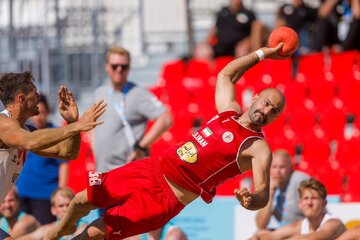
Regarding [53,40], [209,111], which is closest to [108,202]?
[209,111]

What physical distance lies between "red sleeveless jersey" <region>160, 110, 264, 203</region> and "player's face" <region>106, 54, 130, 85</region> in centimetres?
207

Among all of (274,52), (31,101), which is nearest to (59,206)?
(31,101)

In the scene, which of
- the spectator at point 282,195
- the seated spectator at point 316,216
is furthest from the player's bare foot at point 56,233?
the spectator at point 282,195

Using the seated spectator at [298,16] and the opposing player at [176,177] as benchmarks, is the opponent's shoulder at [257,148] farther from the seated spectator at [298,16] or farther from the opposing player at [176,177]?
the seated spectator at [298,16]

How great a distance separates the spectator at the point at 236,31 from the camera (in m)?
14.8

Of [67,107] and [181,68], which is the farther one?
[181,68]

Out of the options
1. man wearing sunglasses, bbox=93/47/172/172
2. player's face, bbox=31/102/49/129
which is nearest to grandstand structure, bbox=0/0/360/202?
player's face, bbox=31/102/49/129

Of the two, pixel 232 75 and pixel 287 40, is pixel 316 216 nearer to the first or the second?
pixel 232 75

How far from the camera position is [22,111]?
25.1 feet

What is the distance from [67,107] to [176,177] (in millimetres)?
965

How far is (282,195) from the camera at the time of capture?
10641mm

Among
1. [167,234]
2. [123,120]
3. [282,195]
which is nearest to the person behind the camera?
[167,234]

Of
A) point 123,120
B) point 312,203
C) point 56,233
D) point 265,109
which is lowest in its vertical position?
point 312,203

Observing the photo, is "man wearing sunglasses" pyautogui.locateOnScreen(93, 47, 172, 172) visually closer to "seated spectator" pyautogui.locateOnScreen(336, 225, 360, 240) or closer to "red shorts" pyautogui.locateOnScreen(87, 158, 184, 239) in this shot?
"red shorts" pyautogui.locateOnScreen(87, 158, 184, 239)
